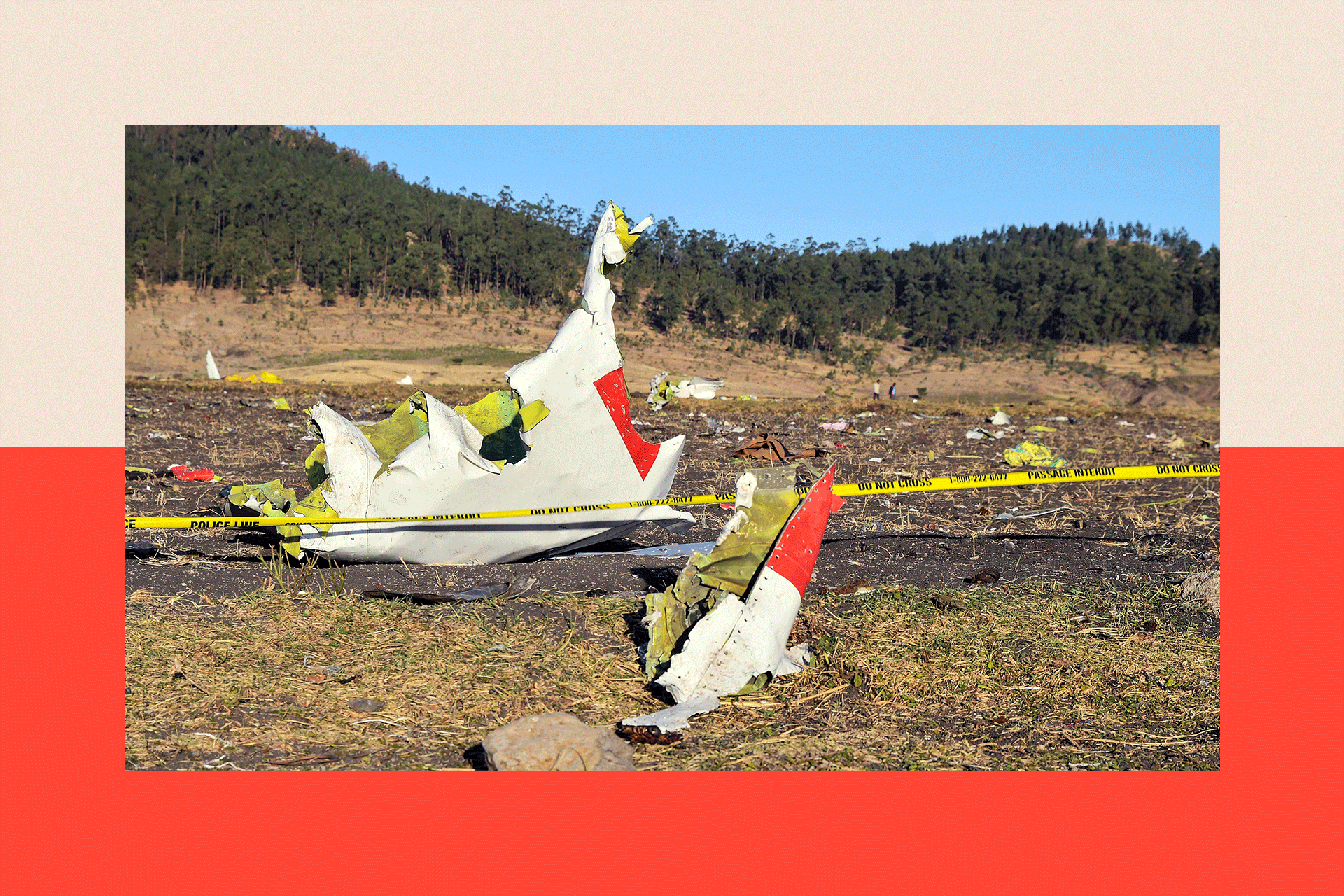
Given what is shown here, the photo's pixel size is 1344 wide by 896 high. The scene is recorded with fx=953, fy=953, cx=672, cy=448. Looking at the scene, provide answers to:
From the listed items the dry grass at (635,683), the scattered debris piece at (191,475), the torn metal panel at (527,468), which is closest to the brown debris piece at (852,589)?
the dry grass at (635,683)

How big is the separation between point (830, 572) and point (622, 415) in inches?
67.9

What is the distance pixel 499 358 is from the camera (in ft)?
118

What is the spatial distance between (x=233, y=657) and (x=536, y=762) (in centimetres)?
199

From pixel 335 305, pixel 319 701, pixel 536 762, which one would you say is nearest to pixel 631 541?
pixel 319 701

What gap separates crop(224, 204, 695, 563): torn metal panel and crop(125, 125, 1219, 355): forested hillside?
39.0 m

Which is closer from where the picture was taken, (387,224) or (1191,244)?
(387,224)

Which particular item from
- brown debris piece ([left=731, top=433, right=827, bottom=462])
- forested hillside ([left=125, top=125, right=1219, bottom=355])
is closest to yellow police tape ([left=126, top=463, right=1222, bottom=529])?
brown debris piece ([left=731, top=433, right=827, bottom=462])

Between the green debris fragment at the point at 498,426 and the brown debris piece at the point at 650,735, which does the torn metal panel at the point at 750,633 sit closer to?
the brown debris piece at the point at 650,735

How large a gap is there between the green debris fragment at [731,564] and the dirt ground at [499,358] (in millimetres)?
24609

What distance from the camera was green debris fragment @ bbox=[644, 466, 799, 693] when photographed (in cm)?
447

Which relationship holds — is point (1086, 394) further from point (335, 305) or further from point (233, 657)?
point (233, 657)

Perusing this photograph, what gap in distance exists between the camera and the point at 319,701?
401 cm

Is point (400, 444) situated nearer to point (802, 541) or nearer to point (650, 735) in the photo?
point (802, 541)

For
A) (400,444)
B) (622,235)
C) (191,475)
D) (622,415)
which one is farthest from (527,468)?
(191,475)
